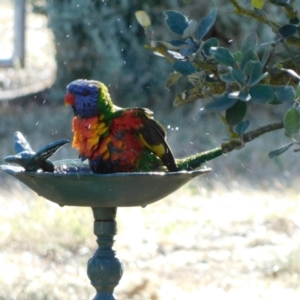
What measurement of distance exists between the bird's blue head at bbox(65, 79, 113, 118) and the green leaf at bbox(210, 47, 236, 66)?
0.64 m

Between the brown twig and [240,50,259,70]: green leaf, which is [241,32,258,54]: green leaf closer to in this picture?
[240,50,259,70]: green leaf

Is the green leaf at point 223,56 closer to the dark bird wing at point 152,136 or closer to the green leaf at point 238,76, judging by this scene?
→ the green leaf at point 238,76

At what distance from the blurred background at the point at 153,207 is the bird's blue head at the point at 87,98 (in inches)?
63.8

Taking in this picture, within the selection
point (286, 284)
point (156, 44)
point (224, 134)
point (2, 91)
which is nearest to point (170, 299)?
point (286, 284)

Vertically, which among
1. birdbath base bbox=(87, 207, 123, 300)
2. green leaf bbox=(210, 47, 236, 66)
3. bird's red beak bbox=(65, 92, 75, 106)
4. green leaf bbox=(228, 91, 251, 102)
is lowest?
birdbath base bbox=(87, 207, 123, 300)

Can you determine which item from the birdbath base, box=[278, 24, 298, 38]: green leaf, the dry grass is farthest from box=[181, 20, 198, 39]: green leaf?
the dry grass

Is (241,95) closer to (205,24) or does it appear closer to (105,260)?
(205,24)

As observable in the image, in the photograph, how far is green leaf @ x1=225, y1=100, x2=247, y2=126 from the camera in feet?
5.90

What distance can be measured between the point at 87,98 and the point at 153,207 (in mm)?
3068

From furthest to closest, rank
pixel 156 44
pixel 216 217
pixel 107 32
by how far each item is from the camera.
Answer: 1. pixel 107 32
2. pixel 216 217
3. pixel 156 44

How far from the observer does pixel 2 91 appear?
962 cm

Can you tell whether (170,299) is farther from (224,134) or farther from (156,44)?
(224,134)

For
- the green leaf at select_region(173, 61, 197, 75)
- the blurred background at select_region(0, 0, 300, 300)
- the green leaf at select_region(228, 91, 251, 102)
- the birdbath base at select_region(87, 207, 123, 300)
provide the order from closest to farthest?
the green leaf at select_region(228, 91, 251, 102) → the green leaf at select_region(173, 61, 197, 75) → the birdbath base at select_region(87, 207, 123, 300) → the blurred background at select_region(0, 0, 300, 300)

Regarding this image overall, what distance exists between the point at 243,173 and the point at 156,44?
4.06 m
